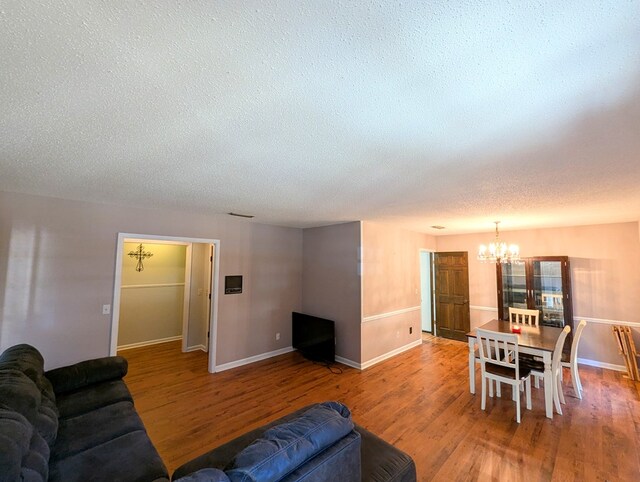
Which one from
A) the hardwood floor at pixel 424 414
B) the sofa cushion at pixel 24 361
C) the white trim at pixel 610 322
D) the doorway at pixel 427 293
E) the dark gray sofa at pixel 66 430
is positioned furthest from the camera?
the doorway at pixel 427 293

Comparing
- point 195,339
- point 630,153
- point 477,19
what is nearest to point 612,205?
point 630,153

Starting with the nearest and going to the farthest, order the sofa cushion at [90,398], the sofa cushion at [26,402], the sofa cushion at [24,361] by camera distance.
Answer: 1. the sofa cushion at [26,402]
2. the sofa cushion at [24,361]
3. the sofa cushion at [90,398]

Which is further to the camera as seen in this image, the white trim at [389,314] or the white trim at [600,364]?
the white trim at [389,314]

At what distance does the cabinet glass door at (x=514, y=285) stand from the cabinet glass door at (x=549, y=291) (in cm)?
18

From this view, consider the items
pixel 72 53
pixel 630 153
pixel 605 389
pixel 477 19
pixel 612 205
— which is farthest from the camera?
pixel 605 389

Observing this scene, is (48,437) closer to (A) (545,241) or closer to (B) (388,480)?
(B) (388,480)

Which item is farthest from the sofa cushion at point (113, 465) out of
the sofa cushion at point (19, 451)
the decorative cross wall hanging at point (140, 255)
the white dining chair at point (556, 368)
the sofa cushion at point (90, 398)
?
the decorative cross wall hanging at point (140, 255)

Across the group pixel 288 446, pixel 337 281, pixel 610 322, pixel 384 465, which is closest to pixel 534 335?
pixel 610 322

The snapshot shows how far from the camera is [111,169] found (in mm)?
2250

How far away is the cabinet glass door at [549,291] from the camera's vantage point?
485 cm

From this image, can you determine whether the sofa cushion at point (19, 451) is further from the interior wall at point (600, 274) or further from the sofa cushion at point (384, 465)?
the interior wall at point (600, 274)

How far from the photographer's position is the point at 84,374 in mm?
2533

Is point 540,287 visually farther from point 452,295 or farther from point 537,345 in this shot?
point 537,345

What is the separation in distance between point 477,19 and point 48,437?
116 inches
